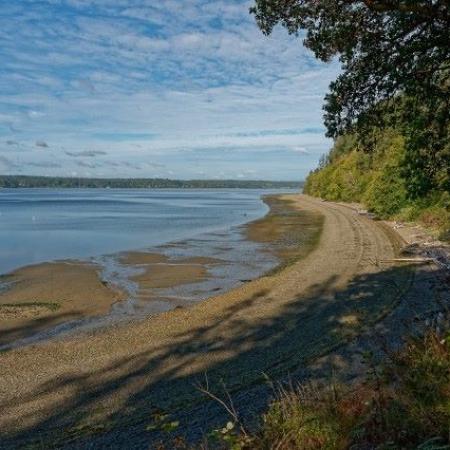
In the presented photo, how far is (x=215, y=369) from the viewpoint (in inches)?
415

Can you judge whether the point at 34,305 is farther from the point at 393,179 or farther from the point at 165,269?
the point at 393,179

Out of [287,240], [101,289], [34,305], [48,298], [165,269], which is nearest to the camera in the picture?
[34,305]

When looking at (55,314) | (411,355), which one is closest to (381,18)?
(411,355)

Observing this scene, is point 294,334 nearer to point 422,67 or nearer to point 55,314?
point 422,67

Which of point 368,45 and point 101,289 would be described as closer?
point 368,45

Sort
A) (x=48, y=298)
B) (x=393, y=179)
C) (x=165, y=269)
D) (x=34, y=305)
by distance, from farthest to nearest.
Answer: (x=393, y=179), (x=165, y=269), (x=48, y=298), (x=34, y=305)

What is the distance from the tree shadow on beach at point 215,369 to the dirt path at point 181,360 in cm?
3

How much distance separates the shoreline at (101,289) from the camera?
1573 centimetres

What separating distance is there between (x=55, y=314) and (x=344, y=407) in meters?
13.1

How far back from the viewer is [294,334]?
12523 millimetres

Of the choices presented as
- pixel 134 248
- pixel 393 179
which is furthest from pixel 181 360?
pixel 393 179

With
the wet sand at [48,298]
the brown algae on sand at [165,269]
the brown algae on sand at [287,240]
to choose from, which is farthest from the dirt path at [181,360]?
the brown algae on sand at [287,240]

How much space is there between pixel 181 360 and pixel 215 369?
43.7 inches

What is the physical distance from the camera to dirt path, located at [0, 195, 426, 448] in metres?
8.33
